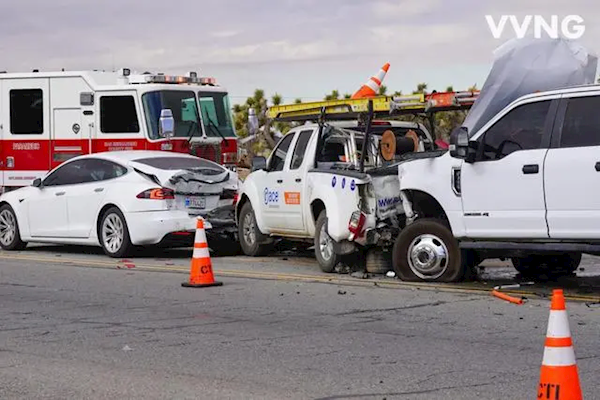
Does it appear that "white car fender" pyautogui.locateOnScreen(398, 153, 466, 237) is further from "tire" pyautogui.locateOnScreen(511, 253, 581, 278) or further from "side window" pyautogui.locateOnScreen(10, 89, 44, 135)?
"side window" pyautogui.locateOnScreen(10, 89, 44, 135)

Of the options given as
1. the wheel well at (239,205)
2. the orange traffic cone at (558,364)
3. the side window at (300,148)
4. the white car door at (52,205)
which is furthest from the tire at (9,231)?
the orange traffic cone at (558,364)

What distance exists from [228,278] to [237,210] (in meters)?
2.85

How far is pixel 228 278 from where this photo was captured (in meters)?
13.1

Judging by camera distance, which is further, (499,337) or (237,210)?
(237,210)

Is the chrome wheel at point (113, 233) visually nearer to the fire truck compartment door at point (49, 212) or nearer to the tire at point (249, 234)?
the fire truck compartment door at point (49, 212)

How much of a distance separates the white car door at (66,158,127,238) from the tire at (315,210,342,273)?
150 inches

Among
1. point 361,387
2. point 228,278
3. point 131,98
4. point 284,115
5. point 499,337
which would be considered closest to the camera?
point 361,387

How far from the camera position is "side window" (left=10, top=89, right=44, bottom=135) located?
1988 cm

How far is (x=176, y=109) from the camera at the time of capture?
19.2 metres

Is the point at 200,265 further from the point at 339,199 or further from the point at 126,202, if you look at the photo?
the point at 126,202

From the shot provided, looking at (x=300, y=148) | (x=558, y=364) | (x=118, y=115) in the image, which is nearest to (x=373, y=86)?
(x=300, y=148)

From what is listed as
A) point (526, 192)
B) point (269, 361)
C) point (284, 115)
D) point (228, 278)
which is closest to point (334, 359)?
point (269, 361)

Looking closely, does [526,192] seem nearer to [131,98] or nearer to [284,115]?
[284,115]

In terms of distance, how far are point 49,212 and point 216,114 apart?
4223 mm
